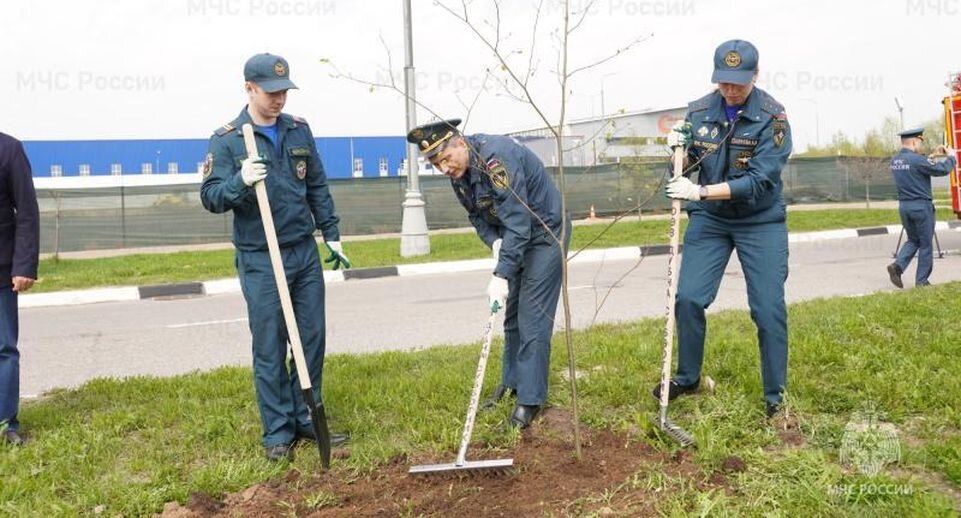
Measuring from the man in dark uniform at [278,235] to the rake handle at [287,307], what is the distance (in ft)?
0.35

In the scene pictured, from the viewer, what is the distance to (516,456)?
348cm

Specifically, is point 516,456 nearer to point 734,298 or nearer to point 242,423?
point 242,423

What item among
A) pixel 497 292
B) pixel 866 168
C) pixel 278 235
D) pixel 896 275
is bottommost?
pixel 896 275

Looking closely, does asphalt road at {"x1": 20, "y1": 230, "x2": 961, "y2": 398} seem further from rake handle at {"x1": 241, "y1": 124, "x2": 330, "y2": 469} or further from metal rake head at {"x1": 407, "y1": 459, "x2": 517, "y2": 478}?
rake handle at {"x1": 241, "y1": 124, "x2": 330, "y2": 469}

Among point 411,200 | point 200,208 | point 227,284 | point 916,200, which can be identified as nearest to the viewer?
point 916,200

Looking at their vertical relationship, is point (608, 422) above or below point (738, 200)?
below

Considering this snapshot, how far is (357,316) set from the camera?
838 cm

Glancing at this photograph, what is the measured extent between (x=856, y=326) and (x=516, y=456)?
9.83 ft

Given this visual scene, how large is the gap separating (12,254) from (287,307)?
5.30ft

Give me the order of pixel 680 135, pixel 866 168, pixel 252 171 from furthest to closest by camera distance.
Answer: pixel 866 168 → pixel 680 135 → pixel 252 171

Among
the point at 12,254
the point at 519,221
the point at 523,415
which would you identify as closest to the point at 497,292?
the point at 519,221

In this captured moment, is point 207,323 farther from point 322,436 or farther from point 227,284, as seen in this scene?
point 322,436

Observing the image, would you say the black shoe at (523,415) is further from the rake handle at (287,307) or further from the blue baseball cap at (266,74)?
the blue baseball cap at (266,74)

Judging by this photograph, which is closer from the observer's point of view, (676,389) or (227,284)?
(676,389)
